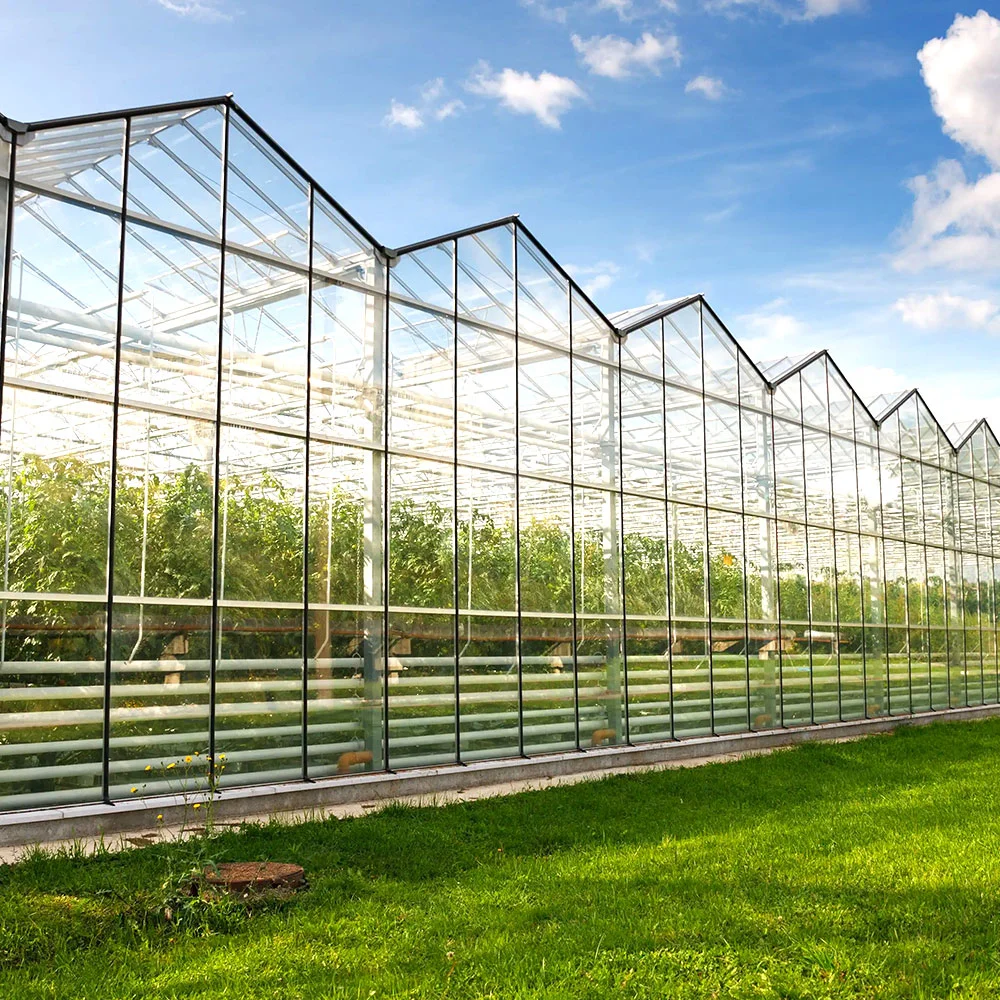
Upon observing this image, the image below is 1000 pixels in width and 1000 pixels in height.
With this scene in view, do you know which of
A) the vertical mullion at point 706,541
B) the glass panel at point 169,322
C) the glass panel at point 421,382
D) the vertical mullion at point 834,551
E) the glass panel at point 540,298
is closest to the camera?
the glass panel at point 169,322

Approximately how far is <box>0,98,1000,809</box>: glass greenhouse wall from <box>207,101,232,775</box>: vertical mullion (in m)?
0.04

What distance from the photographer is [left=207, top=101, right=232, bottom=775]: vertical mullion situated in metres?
10.0

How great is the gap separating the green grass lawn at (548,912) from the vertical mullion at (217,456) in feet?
5.47

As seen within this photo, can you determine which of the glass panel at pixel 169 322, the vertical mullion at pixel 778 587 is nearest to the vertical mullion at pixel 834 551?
the vertical mullion at pixel 778 587

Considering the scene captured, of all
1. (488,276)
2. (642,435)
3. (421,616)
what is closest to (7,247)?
(421,616)

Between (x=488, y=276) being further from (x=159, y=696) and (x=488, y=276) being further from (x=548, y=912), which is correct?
(x=548, y=912)

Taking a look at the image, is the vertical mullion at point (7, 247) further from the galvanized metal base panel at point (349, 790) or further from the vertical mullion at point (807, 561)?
the vertical mullion at point (807, 561)

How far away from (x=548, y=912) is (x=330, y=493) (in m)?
5.74

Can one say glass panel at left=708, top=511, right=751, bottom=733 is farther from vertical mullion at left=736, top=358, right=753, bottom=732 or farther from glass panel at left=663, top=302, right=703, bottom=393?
glass panel at left=663, top=302, right=703, bottom=393

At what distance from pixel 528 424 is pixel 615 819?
219 inches

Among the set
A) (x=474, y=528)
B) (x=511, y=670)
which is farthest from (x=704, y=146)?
(x=511, y=670)

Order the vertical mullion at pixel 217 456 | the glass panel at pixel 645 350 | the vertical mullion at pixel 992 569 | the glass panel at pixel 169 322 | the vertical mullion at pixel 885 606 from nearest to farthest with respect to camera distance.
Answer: the glass panel at pixel 169 322 → the vertical mullion at pixel 217 456 → the glass panel at pixel 645 350 → the vertical mullion at pixel 885 606 → the vertical mullion at pixel 992 569

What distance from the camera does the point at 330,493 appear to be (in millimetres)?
11375

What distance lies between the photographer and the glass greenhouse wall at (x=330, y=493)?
927cm
